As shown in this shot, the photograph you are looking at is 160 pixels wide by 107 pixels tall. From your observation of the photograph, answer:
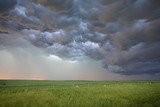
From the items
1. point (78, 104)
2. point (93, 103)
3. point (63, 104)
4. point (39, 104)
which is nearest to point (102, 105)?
point (93, 103)

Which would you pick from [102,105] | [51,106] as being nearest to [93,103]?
[102,105]

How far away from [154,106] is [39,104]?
1406cm

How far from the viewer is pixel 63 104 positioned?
87.2 ft

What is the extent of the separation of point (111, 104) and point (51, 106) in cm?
787

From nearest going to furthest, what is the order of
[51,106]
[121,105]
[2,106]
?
[2,106] → [51,106] → [121,105]

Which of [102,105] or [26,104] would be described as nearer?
[26,104]

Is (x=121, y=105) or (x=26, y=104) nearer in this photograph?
(x=26, y=104)

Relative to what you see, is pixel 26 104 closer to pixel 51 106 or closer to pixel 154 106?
pixel 51 106

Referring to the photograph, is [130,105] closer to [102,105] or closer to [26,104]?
[102,105]

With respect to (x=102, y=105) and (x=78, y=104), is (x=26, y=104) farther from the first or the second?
(x=102, y=105)

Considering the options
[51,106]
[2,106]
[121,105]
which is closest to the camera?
[2,106]

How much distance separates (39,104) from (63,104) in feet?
9.70

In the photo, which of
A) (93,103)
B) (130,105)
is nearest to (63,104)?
(93,103)

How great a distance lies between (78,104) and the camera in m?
26.8
